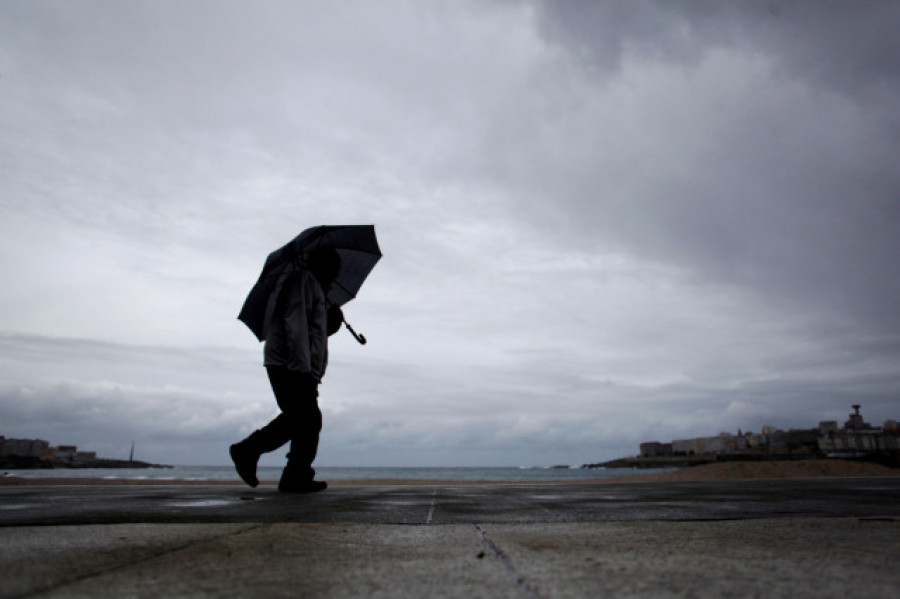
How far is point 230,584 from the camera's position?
1.24 meters

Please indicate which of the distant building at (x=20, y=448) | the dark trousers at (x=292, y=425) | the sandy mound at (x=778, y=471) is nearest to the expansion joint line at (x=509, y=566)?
the dark trousers at (x=292, y=425)

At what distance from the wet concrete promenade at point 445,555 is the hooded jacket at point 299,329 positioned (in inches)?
88.9

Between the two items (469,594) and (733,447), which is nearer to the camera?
(469,594)

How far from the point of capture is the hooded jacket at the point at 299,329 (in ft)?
16.6

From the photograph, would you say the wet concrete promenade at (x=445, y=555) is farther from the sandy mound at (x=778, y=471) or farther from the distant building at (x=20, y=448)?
the distant building at (x=20, y=448)

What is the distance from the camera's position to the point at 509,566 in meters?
1.47

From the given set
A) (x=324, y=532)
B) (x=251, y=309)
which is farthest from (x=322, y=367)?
(x=324, y=532)

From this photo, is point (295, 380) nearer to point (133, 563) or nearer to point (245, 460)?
point (245, 460)

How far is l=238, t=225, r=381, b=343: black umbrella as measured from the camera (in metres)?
5.47

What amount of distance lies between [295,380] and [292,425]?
43cm

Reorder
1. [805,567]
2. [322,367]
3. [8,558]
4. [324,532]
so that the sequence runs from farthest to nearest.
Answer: [322,367], [324,532], [8,558], [805,567]

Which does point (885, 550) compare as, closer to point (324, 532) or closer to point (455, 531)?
point (455, 531)

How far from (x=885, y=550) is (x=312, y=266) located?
4866mm

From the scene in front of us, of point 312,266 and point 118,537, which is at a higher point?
point 312,266
